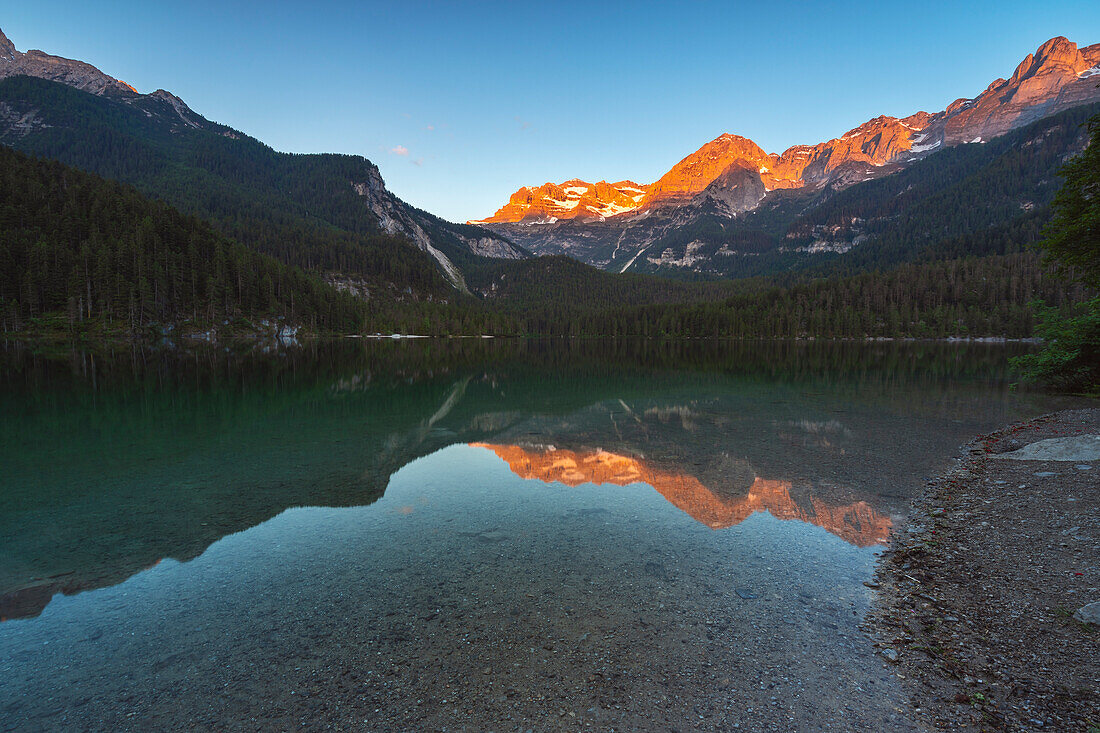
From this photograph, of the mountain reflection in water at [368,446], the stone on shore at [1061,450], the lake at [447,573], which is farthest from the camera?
the stone on shore at [1061,450]

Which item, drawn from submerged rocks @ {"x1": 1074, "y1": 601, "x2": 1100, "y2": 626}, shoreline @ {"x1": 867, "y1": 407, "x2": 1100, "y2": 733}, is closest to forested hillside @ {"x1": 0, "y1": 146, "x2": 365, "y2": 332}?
shoreline @ {"x1": 867, "y1": 407, "x2": 1100, "y2": 733}

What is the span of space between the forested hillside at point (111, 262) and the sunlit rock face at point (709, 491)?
128 metres

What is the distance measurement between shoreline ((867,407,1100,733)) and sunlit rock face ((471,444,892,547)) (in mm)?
1064

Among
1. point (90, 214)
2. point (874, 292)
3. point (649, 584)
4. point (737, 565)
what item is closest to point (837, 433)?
point (737, 565)

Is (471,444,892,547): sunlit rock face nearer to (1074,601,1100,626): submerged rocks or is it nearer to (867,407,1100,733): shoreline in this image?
(867,407,1100,733): shoreline

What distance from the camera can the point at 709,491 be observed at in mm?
15234

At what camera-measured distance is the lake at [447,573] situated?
6.16 metres

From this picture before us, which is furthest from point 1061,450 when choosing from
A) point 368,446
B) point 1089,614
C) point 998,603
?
point 368,446

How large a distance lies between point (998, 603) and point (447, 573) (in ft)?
33.0

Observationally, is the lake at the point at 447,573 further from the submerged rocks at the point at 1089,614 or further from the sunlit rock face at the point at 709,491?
the submerged rocks at the point at 1089,614

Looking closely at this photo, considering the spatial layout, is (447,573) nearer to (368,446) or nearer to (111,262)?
(368,446)

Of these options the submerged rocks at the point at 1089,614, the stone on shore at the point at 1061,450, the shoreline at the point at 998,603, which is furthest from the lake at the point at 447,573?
the submerged rocks at the point at 1089,614

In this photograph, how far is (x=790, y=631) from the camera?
7766 millimetres

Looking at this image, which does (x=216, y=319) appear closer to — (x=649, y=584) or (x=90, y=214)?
(x=90, y=214)
